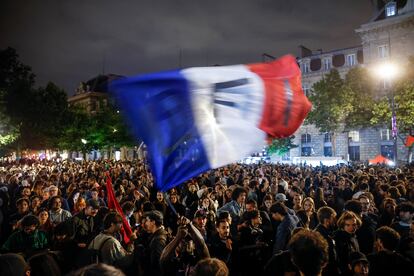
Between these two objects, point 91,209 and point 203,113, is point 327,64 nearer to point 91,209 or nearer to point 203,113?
point 91,209

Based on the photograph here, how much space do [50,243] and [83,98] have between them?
86.0 metres

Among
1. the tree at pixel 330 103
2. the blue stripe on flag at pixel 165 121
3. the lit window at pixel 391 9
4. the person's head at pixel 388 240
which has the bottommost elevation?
the person's head at pixel 388 240

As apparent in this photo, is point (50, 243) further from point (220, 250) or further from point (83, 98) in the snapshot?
point (83, 98)

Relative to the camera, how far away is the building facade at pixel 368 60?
47000 millimetres

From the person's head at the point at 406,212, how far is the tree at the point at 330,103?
40.2 meters

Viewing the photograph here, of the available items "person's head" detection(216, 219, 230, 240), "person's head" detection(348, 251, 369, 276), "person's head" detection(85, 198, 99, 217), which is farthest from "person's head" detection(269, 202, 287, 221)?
"person's head" detection(85, 198, 99, 217)

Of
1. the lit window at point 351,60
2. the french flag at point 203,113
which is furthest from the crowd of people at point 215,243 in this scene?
the lit window at point 351,60

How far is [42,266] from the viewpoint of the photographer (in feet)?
12.2

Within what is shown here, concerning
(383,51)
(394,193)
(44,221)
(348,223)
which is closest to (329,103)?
(383,51)

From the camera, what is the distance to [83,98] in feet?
283

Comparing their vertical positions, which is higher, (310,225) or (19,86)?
(19,86)

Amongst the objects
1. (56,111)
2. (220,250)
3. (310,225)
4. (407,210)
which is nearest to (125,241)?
(220,250)

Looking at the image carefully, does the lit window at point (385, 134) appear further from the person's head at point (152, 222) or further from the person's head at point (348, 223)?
the person's head at point (152, 222)

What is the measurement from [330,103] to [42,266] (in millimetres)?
46533
